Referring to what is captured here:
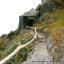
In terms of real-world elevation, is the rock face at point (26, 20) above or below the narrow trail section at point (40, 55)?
above

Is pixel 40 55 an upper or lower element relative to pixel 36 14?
lower

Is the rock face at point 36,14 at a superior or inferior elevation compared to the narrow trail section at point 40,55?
superior

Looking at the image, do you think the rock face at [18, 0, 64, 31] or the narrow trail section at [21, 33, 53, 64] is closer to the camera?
the narrow trail section at [21, 33, 53, 64]

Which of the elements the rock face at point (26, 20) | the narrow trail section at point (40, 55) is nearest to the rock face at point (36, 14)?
the rock face at point (26, 20)

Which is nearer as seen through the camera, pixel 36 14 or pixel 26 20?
pixel 26 20

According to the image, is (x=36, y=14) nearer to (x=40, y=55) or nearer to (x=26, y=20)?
(x=26, y=20)

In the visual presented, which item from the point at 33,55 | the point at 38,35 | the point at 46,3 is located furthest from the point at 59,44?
the point at 46,3

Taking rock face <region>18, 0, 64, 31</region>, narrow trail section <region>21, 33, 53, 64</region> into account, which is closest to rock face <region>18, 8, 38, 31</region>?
rock face <region>18, 0, 64, 31</region>

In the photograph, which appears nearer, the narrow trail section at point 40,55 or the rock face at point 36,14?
the narrow trail section at point 40,55

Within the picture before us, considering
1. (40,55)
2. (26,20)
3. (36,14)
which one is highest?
(36,14)

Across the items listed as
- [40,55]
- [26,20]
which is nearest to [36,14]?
[26,20]

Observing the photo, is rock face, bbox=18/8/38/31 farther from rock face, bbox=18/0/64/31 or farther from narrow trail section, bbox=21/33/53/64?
narrow trail section, bbox=21/33/53/64

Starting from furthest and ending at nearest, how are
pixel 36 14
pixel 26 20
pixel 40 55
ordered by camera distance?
pixel 36 14 → pixel 26 20 → pixel 40 55

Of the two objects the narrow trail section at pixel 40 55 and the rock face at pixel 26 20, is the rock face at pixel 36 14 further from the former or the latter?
the narrow trail section at pixel 40 55
